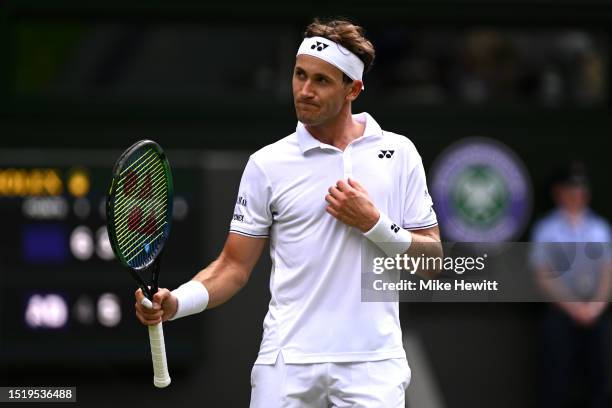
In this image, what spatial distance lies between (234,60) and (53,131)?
117 centimetres

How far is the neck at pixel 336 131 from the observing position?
4711 millimetres

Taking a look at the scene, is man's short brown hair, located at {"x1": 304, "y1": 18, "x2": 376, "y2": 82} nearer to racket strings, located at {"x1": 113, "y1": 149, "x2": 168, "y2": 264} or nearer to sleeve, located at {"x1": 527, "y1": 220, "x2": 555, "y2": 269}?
racket strings, located at {"x1": 113, "y1": 149, "x2": 168, "y2": 264}

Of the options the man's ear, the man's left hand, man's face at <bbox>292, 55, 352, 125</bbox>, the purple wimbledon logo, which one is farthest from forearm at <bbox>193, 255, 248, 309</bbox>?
the purple wimbledon logo

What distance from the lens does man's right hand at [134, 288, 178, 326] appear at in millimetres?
4383

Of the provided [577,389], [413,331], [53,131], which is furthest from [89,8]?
[577,389]

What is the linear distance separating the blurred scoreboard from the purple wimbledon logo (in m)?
1.72

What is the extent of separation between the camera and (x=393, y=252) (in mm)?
4590

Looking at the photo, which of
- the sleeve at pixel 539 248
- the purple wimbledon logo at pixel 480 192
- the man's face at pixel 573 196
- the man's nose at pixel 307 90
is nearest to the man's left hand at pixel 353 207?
the man's nose at pixel 307 90

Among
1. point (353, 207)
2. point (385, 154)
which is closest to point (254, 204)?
point (353, 207)

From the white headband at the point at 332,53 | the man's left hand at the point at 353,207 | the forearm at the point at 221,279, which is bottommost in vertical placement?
the forearm at the point at 221,279

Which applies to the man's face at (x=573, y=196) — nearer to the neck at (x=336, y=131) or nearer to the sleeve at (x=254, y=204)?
the neck at (x=336, y=131)

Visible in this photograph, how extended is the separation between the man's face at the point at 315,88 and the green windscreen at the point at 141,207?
1.67ft

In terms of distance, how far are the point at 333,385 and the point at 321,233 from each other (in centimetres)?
48

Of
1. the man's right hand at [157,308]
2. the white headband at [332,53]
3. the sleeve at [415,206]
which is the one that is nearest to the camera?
the man's right hand at [157,308]
